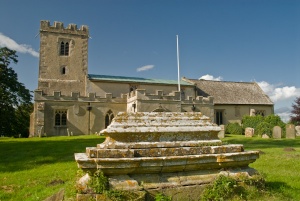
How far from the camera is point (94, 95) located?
28516mm

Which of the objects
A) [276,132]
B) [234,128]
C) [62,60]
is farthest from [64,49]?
[276,132]

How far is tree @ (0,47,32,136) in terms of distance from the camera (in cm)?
3103

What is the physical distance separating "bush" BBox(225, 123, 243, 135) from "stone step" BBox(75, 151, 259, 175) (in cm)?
2950

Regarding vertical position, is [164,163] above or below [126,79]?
below

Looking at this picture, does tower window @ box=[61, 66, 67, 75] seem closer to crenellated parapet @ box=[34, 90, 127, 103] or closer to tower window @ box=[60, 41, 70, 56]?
tower window @ box=[60, 41, 70, 56]

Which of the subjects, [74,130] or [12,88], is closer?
[74,130]

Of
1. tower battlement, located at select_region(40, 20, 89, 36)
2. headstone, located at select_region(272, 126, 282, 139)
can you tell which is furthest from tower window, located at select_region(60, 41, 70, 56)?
headstone, located at select_region(272, 126, 282, 139)

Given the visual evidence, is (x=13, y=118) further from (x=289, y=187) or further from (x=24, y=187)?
(x=289, y=187)

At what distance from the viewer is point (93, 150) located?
379cm

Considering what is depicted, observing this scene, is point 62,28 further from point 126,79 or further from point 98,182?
point 98,182

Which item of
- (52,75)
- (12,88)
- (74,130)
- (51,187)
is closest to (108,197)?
(51,187)

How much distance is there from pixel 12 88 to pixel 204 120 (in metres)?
33.1

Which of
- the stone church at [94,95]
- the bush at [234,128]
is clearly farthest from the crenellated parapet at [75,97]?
the bush at [234,128]

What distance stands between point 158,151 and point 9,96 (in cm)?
3278
